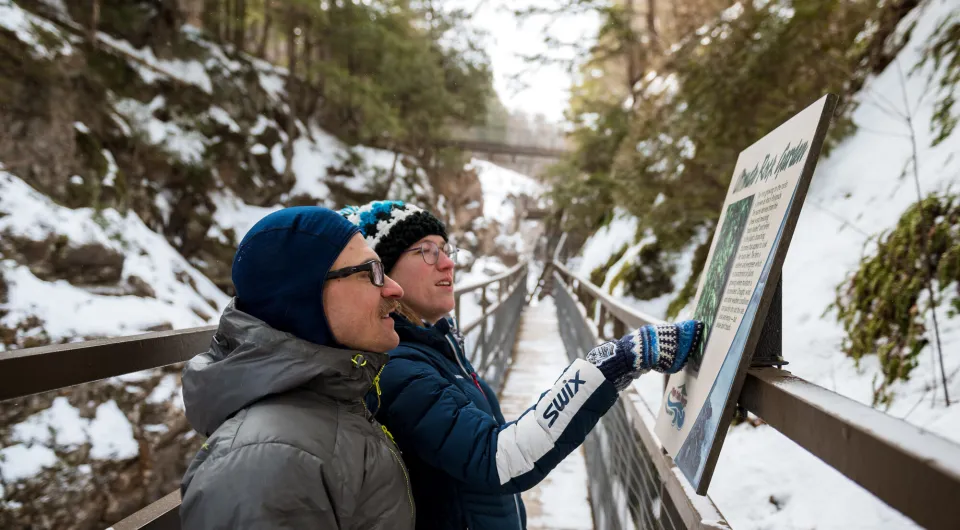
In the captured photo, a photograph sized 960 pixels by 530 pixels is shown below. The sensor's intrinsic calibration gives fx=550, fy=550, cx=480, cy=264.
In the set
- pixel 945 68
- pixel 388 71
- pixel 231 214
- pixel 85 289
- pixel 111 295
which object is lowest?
pixel 111 295

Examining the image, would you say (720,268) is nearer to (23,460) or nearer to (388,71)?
(23,460)

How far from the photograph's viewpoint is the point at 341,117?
23.8 metres

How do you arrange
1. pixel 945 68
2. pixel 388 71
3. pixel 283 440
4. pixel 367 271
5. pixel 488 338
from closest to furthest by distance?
pixel 283 440, pixel 367 271, pixel 945 68, pixel 488 338, pixel 388 71

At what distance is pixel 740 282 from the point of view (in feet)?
3.73

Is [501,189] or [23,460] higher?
[501,189]

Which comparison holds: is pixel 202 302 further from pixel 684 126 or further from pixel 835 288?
pixel 835 288

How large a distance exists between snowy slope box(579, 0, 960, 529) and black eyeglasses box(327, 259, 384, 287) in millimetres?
Result: 2425

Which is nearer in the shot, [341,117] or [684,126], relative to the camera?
[684,126]

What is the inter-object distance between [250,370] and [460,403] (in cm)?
63

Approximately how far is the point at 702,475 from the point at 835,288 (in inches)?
152

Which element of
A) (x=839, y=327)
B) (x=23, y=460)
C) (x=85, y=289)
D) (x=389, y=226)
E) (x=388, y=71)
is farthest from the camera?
(x=388, y=71)

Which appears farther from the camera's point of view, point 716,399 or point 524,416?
point 524,416

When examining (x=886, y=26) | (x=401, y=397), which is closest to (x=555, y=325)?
(x=886, y=26)

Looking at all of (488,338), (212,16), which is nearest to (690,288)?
(488,338)
